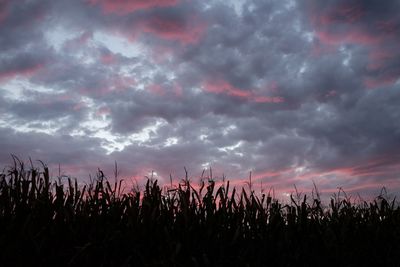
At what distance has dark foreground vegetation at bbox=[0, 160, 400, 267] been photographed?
15.4ft

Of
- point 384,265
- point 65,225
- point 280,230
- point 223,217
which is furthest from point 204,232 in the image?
point 384,265

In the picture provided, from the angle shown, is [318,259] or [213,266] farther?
[318,259]

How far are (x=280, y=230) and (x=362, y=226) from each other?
1.77 meters

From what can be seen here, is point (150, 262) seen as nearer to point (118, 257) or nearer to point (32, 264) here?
point (118, 257)

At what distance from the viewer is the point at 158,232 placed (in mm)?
4957

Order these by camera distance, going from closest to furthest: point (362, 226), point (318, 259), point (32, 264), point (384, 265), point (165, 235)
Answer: point (32, 264) → point (165, 235) → point (318, 259) → point (384, 265) → point (362, 226)

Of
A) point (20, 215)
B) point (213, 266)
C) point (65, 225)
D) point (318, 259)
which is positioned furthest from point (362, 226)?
point (20, 215)

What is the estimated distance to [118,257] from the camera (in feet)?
15.5

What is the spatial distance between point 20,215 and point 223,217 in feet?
7.80

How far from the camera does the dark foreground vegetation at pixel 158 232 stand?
184 inches

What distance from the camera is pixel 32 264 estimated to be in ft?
14.8

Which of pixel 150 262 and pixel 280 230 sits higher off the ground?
pixel 280 230

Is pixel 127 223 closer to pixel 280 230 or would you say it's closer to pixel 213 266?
pixel 213 266

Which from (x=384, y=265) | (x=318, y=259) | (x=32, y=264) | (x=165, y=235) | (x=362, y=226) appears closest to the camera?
(x=32, y=264)
